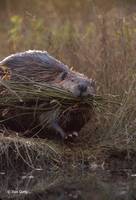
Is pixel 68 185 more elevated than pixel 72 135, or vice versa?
pixel 72 135

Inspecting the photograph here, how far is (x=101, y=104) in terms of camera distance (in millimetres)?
7082

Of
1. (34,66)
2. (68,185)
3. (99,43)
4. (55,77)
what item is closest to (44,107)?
(55,77)

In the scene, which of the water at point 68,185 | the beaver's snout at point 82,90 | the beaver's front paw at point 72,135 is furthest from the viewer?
the beaver's front paw at point 72,135

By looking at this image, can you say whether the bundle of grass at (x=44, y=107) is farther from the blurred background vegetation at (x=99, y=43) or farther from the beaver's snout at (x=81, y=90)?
the blurred background vegetation at (x=99, y=43)

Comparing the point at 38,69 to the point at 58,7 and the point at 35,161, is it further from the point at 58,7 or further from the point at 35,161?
the point at 58,7

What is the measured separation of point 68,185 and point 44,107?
43.5 inches

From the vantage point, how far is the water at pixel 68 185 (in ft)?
19.3

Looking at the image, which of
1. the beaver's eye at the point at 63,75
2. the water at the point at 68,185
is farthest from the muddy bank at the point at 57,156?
the beaver's eye at the point at 63,75

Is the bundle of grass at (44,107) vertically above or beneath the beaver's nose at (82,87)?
beneath

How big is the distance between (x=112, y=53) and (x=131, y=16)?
102cm

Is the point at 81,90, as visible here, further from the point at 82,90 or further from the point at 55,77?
the point at 55,77

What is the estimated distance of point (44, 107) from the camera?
713cm

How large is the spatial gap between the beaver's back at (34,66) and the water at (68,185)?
3.23 ft

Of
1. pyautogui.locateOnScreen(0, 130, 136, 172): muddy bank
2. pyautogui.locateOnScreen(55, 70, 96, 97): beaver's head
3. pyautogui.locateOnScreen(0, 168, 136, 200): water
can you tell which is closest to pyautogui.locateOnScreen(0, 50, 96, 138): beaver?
pyautogui.locateOnScreen(55, 70, 96, 97): beaver's head
